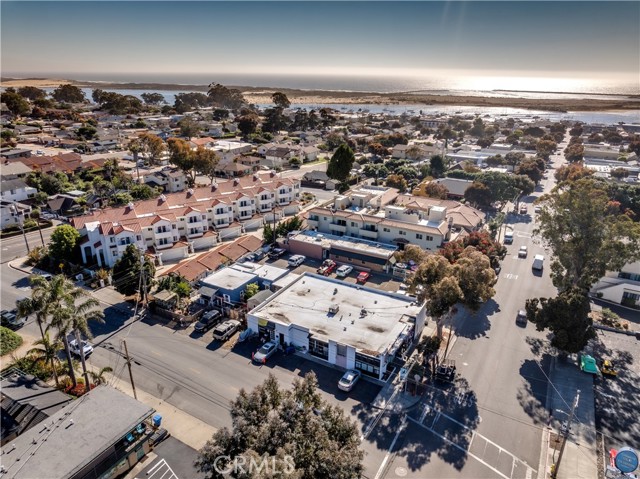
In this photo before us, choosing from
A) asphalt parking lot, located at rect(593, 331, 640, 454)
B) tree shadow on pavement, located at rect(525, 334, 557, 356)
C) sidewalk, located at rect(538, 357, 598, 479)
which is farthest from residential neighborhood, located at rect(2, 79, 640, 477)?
asphalt parking lot, located at rect(593, 331, 640, 454)

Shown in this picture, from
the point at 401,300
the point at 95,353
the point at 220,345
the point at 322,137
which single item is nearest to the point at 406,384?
the point at 401,300

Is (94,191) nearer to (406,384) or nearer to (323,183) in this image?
(323,183)

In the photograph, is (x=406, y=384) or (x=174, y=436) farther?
(x=406, y=384)

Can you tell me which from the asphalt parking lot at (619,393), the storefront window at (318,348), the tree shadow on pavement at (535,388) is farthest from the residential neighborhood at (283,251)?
the asphalt parking lot at (619,393)

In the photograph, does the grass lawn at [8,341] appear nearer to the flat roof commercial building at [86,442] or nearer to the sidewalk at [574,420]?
the flat roof commercial building at [86,442]

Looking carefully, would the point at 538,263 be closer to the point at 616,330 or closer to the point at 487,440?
the point at 616,330

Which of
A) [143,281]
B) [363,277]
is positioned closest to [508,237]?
[363,277]

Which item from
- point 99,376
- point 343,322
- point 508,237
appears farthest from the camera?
point 508,237
